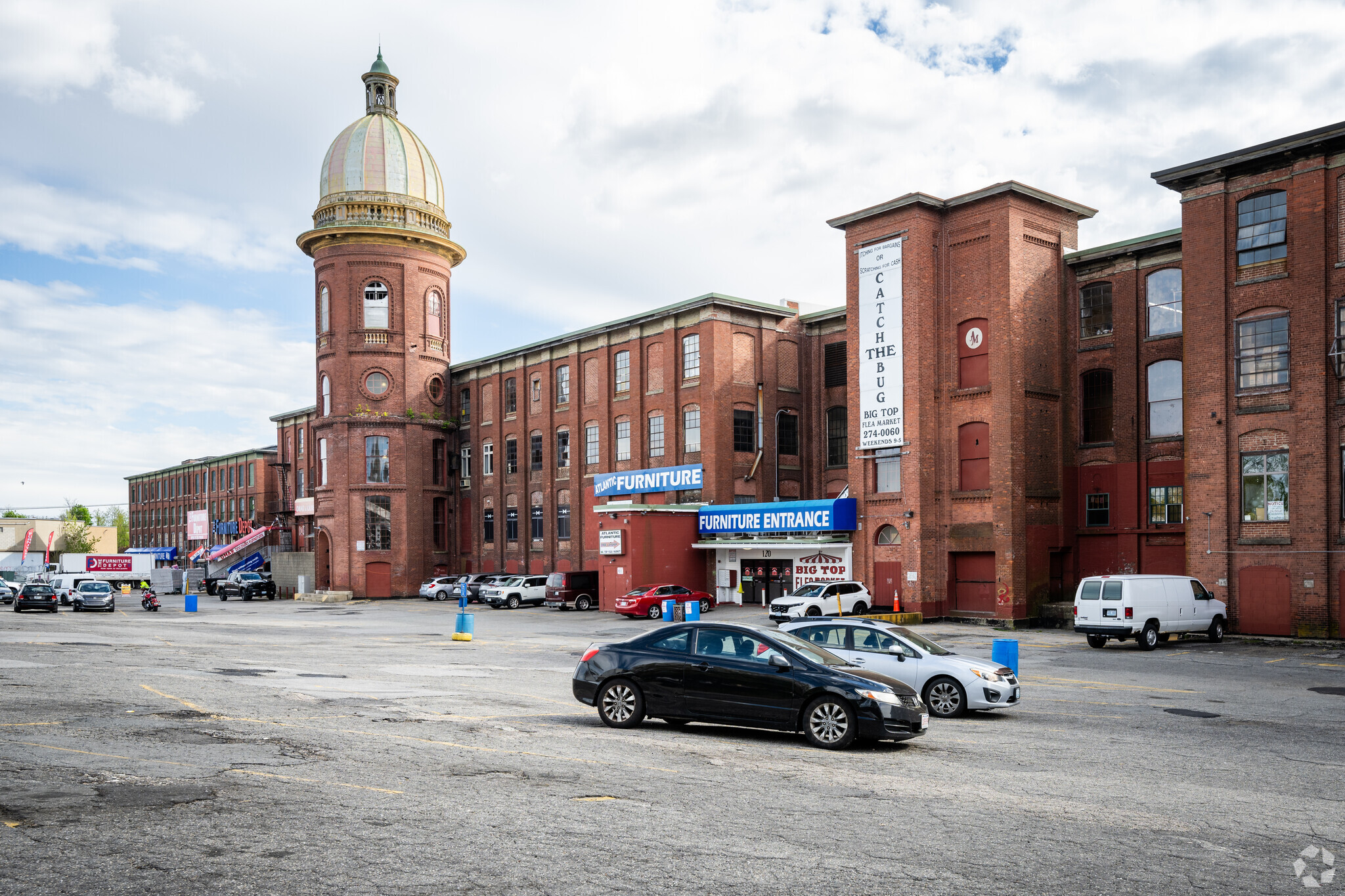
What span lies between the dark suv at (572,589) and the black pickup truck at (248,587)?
23.3m

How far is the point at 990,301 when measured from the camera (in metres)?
38.0

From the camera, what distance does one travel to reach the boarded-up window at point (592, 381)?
55.3 meters

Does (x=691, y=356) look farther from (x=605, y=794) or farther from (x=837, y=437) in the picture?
(x=605, y=794)

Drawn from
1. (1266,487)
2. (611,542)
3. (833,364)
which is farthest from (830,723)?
(833,364)

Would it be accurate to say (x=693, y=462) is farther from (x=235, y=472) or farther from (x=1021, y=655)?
(x=235, y=472)

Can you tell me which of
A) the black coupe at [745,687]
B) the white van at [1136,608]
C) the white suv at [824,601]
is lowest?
the white suv at [824,601]

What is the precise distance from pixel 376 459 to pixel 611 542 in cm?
2180

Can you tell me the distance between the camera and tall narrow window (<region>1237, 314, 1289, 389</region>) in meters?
30.4

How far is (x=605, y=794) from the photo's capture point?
905cm

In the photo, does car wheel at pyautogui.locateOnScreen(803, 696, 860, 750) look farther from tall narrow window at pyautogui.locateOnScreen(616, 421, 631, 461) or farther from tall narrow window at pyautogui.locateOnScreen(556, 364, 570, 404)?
tall narrow window at pyautogui.locateOnScreen(556, 364, 570, 404)

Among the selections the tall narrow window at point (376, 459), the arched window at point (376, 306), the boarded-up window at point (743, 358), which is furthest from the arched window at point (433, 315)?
the boarded-up window at point (743, 358)

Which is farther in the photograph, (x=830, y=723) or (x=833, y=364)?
(x=833, y=364)

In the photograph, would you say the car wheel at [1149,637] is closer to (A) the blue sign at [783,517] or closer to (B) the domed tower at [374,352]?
(A) the blue sign at [783,517]

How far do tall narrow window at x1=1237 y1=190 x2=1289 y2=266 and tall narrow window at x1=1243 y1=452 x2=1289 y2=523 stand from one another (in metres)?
6.05
